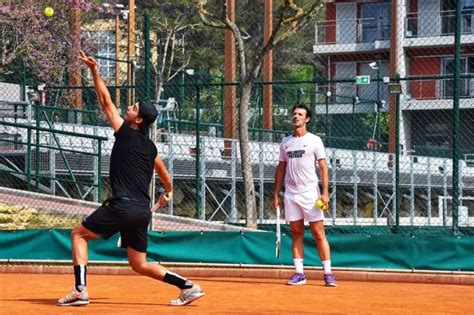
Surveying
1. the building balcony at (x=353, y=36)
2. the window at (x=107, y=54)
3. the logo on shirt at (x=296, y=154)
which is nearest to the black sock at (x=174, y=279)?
the logo on shirt at (x=296, y=154)

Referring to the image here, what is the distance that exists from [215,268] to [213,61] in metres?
39.7

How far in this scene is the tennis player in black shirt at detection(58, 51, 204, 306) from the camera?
11586 millimetres

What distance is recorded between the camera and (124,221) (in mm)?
11570

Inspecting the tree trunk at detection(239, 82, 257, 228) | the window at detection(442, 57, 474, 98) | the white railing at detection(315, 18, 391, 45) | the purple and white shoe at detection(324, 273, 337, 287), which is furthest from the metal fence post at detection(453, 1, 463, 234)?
the white railing at detection(315, 18, 391, 45)

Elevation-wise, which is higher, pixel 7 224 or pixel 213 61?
pixel 213 61

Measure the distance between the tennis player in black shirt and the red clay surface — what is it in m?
0.33

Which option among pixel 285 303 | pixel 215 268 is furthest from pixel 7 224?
pixel 285 303

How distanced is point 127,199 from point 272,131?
16971 millimetres

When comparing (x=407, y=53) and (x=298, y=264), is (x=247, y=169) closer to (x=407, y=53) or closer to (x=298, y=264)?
(x=298, y=264)

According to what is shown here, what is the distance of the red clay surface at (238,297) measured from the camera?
38.9 feet

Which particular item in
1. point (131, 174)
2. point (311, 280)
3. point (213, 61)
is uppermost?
point (213, 61)

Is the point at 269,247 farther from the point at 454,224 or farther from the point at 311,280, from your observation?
the point at 454,224

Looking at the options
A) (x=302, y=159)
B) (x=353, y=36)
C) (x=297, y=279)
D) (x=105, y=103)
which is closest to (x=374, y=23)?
(x=353, y=36)

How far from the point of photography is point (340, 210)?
26375 millimetres
